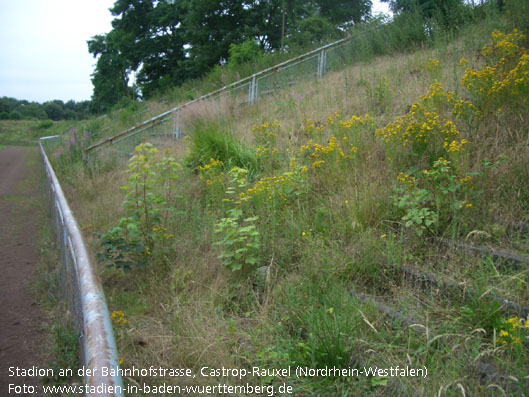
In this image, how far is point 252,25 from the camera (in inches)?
1060

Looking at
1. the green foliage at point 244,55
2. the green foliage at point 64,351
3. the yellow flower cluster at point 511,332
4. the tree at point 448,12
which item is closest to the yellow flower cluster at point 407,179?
the yellow flower cluster at point 511,332

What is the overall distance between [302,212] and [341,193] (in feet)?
1.68

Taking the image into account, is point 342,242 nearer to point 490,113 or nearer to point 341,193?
point 341,193

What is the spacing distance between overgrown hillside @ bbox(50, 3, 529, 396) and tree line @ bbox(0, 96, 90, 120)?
7002 centimetres

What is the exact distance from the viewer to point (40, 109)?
8325cm

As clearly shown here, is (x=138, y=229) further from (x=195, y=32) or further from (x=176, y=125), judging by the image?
(x=195, y=32)

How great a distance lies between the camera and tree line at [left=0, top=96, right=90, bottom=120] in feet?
229

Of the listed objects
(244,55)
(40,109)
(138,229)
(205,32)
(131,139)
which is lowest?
(138,229)

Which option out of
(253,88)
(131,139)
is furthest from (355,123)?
(131,139)

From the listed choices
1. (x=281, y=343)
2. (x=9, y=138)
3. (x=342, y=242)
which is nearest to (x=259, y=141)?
(x=342, y=242)

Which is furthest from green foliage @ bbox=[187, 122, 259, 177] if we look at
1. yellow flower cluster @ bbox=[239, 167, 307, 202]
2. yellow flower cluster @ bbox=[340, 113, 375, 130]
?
yellow flower cluster @ bbox=[340, 113, 375, 130]

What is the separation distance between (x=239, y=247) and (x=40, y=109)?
94768mm

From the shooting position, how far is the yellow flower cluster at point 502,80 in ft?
14.4

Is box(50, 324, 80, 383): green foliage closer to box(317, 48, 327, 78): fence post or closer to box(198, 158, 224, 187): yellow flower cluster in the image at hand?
box(198, 158, 224, 187): yellow flower cluster
